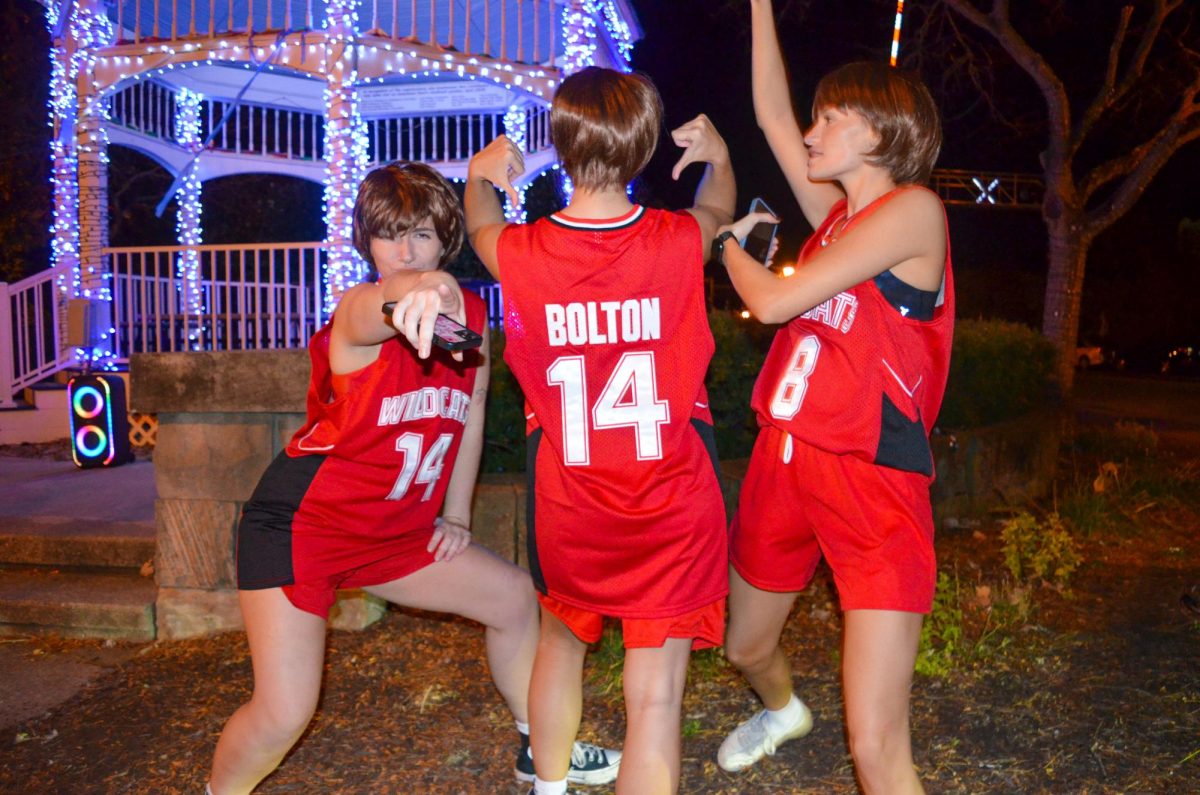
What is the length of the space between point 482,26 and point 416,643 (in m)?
8.19

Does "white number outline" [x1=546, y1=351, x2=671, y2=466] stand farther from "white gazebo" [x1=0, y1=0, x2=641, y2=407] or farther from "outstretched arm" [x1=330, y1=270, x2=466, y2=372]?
"white gazebo" [x1=0, y1=0, x2=641, y2=407]

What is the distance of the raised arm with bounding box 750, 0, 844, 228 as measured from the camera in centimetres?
275

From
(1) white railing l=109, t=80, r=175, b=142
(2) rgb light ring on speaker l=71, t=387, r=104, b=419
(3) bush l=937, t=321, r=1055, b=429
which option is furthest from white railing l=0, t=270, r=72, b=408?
(3) bush l=937, t=321, r=1055, b=429

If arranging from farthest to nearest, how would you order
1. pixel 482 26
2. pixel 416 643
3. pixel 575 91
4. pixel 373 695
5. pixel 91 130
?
1. pixel 482 26
2. pixel 91 130
3. pixel 416 643
4. pixel 373 695
5. pixel 575 91

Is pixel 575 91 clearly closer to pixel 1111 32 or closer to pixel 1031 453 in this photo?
pixel 1031 453

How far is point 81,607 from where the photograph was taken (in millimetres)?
4633

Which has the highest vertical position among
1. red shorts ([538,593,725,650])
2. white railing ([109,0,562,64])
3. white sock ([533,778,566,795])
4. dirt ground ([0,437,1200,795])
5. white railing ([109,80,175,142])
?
white railing ([109,0,562,64])

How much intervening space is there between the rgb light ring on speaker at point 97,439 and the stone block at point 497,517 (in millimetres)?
4090

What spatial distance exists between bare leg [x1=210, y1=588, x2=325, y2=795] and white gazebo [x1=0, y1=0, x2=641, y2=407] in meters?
6.34

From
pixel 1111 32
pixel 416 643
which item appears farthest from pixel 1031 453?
pixel 1111 32

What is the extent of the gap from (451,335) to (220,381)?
8.95ft

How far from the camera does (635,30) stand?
11.7 m

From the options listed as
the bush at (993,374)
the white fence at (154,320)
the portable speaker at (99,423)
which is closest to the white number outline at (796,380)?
the bush at (993,374)

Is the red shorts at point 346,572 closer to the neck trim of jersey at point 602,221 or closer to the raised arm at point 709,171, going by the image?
the neck trim of jersey at point 602,221
